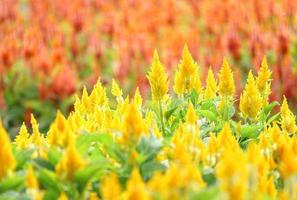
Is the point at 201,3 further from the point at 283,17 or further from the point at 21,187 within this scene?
the point at 21,187

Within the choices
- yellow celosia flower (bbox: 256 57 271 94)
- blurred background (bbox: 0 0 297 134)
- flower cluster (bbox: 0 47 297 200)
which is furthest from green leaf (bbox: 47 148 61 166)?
blurred background (bbox: 0 0 297 134)

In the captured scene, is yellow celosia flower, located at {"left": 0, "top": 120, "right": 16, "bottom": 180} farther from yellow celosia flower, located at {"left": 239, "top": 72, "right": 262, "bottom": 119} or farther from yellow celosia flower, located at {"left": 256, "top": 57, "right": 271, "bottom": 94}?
yellow celosia flower, located at {"left": 256, "top": 57, "right": 271, "bottom": 94}

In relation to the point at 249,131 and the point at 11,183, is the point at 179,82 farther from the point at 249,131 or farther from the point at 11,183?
the point at 11,183

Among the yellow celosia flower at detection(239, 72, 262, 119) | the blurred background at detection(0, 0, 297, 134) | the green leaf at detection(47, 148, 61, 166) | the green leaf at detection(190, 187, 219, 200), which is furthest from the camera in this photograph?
the blurred background at detection(0, 0, 297, 134)

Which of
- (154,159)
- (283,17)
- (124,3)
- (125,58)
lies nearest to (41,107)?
(125,58)

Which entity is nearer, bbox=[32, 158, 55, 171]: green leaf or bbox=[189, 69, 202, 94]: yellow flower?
bbox=[32, 158, 55, 171]: green leaf

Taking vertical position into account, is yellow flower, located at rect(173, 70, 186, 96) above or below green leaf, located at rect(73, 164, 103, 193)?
above
